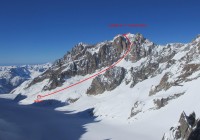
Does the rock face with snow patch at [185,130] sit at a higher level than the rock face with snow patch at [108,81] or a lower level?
lower

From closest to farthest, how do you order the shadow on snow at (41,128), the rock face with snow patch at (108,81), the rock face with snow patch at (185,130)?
the rock face with snow patch at (185,130), the shadow on snow at (41,128), the rock face with snow patch at (108,81)

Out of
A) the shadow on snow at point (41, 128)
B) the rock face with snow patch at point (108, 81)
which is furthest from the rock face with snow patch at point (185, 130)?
the rock face with snow patch at point (108, 81)

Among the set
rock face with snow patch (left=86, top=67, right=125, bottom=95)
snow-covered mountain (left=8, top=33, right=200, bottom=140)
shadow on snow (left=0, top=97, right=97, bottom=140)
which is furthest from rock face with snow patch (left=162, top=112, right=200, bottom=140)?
rock face with snow patch (left=86, top=67, right=125, bottom=95)

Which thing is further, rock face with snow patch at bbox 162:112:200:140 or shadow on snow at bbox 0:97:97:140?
shadow on snow at bbox 0:97:97:140

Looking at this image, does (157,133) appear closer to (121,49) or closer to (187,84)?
(187,84)

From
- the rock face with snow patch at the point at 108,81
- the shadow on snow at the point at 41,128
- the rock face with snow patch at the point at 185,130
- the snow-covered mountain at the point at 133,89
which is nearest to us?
the rock face with snow patch at the point at 185,130

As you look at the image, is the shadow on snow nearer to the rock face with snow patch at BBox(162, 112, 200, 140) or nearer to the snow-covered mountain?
the snow-covered mountain

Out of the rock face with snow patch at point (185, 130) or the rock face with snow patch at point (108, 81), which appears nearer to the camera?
the rock face with snow patch at point (185, 130)

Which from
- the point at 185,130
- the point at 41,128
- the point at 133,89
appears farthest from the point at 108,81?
the point at 185,130

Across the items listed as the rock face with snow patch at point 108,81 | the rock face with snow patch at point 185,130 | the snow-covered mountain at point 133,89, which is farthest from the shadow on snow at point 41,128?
the rock face with snow patch at point 108,81

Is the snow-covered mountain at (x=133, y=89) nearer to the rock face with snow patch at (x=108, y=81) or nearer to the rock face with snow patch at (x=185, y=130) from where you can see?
the rock face with snow patch at (x=108, y=81)
